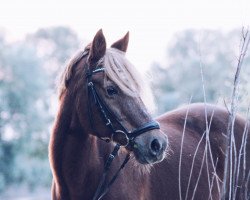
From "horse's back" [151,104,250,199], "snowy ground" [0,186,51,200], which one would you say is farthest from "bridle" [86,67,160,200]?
"snowy ground" [0,186,51,200]

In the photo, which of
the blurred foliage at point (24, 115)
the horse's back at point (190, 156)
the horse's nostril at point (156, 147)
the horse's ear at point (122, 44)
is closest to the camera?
the horse's nostril at point (156, 147)

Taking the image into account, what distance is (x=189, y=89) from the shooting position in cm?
4006

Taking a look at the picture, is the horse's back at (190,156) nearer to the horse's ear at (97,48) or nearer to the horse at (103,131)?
the horse at (103,131)

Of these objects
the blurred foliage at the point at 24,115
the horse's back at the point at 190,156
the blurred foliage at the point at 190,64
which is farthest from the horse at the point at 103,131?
the blurred foliage at the point at 190,64

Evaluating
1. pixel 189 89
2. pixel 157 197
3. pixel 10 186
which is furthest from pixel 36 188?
pixel 157 197

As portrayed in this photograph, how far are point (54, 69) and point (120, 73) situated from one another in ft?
108

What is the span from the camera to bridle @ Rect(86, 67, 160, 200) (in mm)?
4355

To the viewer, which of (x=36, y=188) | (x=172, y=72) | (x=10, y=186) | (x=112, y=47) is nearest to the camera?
(x=112, y=47)

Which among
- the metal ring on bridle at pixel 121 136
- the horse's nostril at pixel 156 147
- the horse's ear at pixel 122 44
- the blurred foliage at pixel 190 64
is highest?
the horse's ear at pixel 122 44

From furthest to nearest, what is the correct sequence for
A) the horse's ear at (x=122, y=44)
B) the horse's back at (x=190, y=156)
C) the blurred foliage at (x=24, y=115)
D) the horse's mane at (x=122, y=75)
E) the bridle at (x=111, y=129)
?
the blurred foliage at (x=24, y=115)
the horse's back at (x=190, y=156)
the horse's ear at (x=122, y=44)
the horse's mane at (x=122, y=75)
the bridle at (x=111, y=129)

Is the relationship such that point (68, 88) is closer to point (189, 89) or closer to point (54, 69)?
point (54, 69)

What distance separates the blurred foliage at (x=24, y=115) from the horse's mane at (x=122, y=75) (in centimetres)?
2144

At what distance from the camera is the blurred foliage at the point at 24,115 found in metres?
27.2

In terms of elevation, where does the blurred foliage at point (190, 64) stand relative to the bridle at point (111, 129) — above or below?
below
